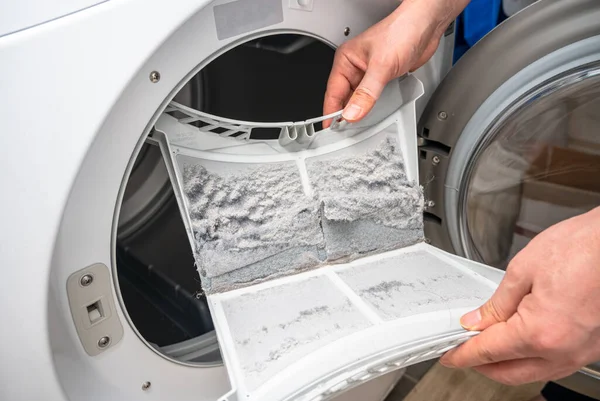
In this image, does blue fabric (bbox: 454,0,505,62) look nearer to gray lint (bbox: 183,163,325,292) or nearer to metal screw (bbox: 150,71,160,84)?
gray lint (bbox: 183,163,325,292)

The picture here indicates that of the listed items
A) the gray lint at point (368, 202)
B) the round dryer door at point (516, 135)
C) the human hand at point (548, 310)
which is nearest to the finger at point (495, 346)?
the human hand at point (548, 310)

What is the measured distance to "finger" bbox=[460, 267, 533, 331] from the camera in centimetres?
51

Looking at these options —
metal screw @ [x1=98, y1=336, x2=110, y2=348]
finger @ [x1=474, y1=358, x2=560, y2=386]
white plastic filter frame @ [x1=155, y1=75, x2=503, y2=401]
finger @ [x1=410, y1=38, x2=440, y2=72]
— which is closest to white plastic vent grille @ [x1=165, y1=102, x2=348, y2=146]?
white plastic filter frame @ [x1=155, y1=75, x2=503, y2=401]

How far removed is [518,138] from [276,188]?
44 centimetres

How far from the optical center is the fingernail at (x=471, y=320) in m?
0.54

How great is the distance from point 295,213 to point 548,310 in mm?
324

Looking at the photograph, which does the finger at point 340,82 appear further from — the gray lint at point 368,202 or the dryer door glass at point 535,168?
the dryer door glass at point 535,168

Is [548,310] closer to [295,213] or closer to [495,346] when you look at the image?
[495,346]

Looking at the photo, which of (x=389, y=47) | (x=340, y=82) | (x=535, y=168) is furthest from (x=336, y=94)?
(x=535, y=168)

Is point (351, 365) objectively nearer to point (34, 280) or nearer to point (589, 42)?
point (34, 280)

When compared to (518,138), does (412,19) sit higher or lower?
higher

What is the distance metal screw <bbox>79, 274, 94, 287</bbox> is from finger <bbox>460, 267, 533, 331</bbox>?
0.43 m

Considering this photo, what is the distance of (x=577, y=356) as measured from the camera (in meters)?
0.51

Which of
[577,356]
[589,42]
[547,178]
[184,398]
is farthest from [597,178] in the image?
[184,398]
